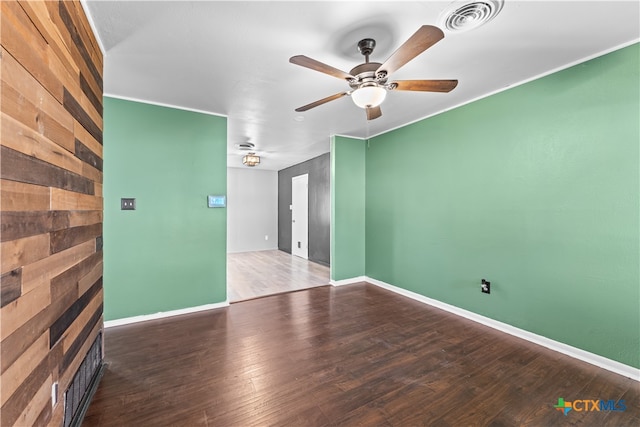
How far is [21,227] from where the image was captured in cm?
91

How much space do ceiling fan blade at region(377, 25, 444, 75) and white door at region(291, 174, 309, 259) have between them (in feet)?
15.3

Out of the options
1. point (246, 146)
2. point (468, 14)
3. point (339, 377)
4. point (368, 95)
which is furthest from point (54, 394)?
point (246, 146)

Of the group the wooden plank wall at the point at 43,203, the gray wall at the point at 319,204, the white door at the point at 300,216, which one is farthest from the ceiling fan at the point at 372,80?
the white door at the point at 300,216

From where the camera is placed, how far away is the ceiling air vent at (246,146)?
4.73 m

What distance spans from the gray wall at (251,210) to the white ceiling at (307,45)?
423 centimetres

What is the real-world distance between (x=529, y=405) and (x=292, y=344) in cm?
172

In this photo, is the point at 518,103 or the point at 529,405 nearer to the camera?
the point at 529,405

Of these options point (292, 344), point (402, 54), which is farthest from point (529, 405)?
point (402, 54)

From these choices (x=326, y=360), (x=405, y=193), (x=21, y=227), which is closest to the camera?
(x=21, y=227)

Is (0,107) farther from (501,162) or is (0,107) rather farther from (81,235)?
(501,162)

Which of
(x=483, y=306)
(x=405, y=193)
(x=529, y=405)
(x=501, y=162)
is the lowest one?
(x=529, y=405)

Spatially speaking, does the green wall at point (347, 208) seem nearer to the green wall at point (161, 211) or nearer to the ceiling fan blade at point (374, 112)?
the green wall at point (161, 211)

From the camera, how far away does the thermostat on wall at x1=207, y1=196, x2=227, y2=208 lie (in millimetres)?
3195

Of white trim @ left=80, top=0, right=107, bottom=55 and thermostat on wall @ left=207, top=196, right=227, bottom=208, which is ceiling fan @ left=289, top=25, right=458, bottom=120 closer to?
white trim @ left=80, top=0, right=107, bottom=55
